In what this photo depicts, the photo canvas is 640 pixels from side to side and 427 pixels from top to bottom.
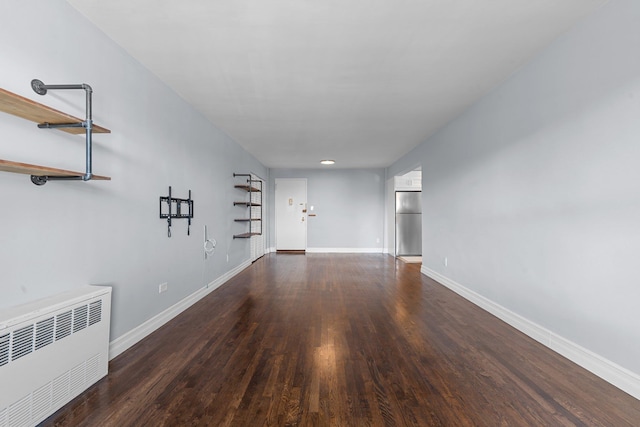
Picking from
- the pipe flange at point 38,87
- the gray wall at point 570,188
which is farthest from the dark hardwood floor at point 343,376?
the pipe flange at point 38,87

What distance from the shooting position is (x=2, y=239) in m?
1.56

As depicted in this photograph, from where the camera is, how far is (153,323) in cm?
281

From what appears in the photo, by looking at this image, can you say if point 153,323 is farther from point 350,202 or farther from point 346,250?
point 350,202

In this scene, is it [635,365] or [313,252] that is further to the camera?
[313,252]

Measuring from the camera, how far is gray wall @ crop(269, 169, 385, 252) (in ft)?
28.7

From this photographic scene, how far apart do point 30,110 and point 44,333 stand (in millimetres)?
1122

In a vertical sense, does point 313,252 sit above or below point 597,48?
below

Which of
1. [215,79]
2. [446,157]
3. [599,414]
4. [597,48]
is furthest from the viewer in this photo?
[446,157]

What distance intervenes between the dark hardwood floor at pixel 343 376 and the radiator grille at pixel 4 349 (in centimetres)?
47

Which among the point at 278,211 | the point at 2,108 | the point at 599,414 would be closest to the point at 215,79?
the point at 2,108

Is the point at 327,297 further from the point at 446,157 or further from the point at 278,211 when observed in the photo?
the point at 278,211

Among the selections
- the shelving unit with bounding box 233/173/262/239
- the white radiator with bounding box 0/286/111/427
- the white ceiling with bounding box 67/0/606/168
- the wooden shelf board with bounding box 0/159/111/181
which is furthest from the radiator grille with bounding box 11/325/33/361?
the shelving unit with bounding box 233/173/262/239

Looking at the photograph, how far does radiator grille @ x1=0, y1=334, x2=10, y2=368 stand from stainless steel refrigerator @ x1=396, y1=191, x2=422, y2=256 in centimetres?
742

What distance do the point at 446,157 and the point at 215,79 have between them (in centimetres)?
337
